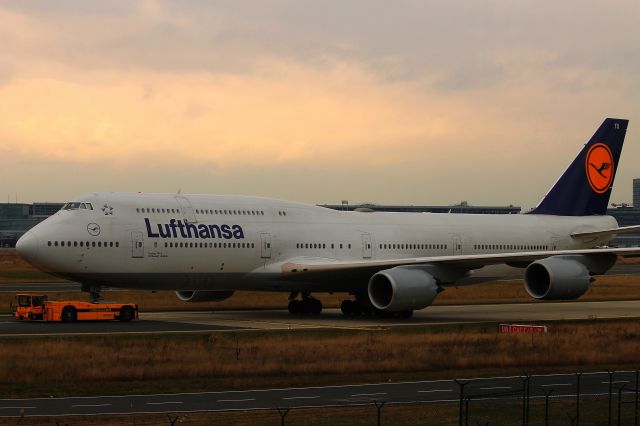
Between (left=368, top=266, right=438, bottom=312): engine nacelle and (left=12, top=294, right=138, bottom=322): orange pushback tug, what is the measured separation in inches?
417

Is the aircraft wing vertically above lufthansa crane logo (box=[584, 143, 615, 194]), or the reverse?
lufthansa crane logo (box=[584, 143, 615, 194])

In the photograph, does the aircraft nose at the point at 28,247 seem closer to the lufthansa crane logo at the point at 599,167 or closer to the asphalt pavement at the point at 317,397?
the asphalt pavement at the point at 317,397

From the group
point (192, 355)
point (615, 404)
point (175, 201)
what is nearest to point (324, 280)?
point (175, 201)

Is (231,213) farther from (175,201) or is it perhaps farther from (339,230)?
(339,230)

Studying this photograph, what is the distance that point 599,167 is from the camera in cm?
6050

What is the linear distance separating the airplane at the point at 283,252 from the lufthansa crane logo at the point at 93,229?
0.13 feet

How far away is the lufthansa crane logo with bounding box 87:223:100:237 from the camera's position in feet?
139

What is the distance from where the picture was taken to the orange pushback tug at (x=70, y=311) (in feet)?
142

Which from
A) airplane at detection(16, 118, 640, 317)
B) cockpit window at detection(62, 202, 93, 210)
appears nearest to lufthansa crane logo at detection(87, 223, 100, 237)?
airplane at detection(16, 118, 640, 317)

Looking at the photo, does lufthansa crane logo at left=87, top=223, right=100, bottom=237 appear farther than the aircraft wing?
No

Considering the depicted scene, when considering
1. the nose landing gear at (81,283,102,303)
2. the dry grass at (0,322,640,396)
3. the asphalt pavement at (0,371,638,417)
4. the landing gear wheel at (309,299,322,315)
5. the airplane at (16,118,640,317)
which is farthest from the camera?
the landing gear wheel at (309,299,322,315)

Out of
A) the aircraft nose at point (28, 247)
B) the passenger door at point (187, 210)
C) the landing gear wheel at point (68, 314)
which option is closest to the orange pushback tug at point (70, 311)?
the landing gear wheel at point (68, 314)

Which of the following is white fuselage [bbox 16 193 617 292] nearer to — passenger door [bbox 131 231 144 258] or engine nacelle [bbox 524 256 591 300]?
passenger door [bbox 131 231 144 258]

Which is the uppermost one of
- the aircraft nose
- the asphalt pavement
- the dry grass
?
the aircraft nose
